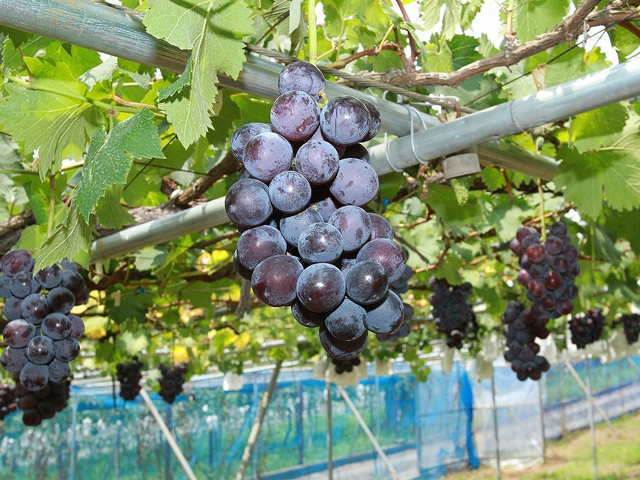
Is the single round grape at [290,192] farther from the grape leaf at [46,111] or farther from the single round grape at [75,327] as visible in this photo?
the single round grape at [75,327]

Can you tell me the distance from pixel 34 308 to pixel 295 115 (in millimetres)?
1328

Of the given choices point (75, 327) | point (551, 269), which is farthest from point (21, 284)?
point (551, 269)

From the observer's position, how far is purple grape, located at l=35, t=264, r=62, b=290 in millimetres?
1898

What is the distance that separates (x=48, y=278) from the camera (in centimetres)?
190

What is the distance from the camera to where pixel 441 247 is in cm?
388

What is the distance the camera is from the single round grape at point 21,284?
189cm

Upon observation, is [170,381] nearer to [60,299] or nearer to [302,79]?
[60,299]

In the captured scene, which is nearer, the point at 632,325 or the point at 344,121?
the point at 344,121

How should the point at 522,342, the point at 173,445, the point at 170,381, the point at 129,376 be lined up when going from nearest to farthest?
the point at 522,342, the point at 129,376, the point at 170,381, the point at 173,445

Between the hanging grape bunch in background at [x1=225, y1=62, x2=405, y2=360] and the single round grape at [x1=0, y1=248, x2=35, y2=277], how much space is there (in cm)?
122

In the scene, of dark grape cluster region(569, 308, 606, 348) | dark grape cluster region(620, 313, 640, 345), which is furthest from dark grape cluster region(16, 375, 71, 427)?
dark grape cluster region(620, 313, 640, 345)

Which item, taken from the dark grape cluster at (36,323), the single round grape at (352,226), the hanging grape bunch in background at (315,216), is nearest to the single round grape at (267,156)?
the hanging grape bunch in background at (315,216)

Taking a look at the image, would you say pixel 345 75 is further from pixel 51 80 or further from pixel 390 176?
pixel 390 176

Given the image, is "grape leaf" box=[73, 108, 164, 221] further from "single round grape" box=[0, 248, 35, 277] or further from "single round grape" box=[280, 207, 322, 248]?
"single round grape" box=[0, 248, 35, 277]
